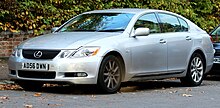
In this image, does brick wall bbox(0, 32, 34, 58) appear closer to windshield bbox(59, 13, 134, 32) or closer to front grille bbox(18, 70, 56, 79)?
windshield bbox(59, 13, 134, 32)

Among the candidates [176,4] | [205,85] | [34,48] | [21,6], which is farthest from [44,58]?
[176,4]

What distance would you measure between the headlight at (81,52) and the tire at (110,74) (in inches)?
9.4

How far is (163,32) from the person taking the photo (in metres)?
11.2

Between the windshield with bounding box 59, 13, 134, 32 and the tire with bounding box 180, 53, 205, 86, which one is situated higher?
the windshield with bounding box 59, 13, 134, 32

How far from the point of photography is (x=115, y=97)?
9430mm

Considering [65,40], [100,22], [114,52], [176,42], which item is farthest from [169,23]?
[65,40]

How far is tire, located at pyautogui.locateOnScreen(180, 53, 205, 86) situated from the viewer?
11.7 meters

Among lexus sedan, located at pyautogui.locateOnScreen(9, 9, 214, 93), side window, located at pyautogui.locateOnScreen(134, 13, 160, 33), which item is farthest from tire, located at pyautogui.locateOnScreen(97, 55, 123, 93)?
side window, located at pyautogui.locateOnScreen(134, 13, 160, 33)

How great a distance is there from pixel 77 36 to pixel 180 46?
7.72 feet

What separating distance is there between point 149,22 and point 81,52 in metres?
2.08

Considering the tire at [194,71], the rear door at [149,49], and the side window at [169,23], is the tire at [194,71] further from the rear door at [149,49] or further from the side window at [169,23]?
the rear door at [149,49]

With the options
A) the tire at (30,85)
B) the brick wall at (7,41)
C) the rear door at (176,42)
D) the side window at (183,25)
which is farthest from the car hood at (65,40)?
the brick wall at (7,41)

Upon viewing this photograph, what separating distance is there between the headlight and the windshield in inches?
37.6

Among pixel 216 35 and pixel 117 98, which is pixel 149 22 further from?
pixel 216 35
